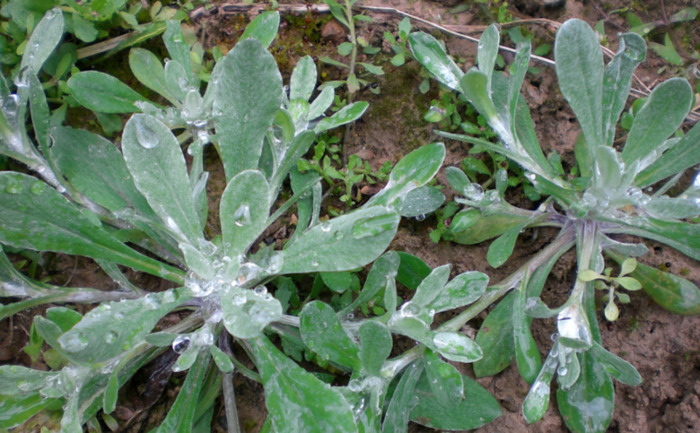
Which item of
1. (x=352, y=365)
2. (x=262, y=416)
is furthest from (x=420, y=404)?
(x=262, y=416)

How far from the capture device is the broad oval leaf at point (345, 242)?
1.31 metres

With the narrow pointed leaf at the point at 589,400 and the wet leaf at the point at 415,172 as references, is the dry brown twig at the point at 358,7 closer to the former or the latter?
the wet leaf at the point at 415,172

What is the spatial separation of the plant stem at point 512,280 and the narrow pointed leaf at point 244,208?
2.40 feet

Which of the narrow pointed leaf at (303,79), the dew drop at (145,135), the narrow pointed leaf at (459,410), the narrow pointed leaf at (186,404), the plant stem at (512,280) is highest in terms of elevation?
→ the dew drop at (145,135)

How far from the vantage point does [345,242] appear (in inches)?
53.0

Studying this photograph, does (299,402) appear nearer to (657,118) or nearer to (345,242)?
(345,242)

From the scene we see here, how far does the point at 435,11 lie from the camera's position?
2.25m

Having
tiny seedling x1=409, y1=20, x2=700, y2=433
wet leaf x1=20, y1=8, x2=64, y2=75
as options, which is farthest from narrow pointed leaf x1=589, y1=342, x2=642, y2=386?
wet leaf x1=20, y1=8, x2=64, y2=75

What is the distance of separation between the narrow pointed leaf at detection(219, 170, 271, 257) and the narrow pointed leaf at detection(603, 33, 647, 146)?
1.27 metres

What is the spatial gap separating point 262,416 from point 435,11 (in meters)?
1.92

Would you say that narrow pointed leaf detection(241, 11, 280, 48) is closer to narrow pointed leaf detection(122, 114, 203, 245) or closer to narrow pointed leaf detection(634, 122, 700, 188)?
narrow pointed leaf detection(122, 114, 203, 245)

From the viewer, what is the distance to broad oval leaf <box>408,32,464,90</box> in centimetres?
181

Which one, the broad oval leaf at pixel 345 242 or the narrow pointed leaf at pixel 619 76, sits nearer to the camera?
the broad oval leaf at pixel 345 242

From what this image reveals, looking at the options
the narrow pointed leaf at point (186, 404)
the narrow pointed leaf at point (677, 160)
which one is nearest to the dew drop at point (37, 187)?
the narrow pointed leaf at point (186, 404)
